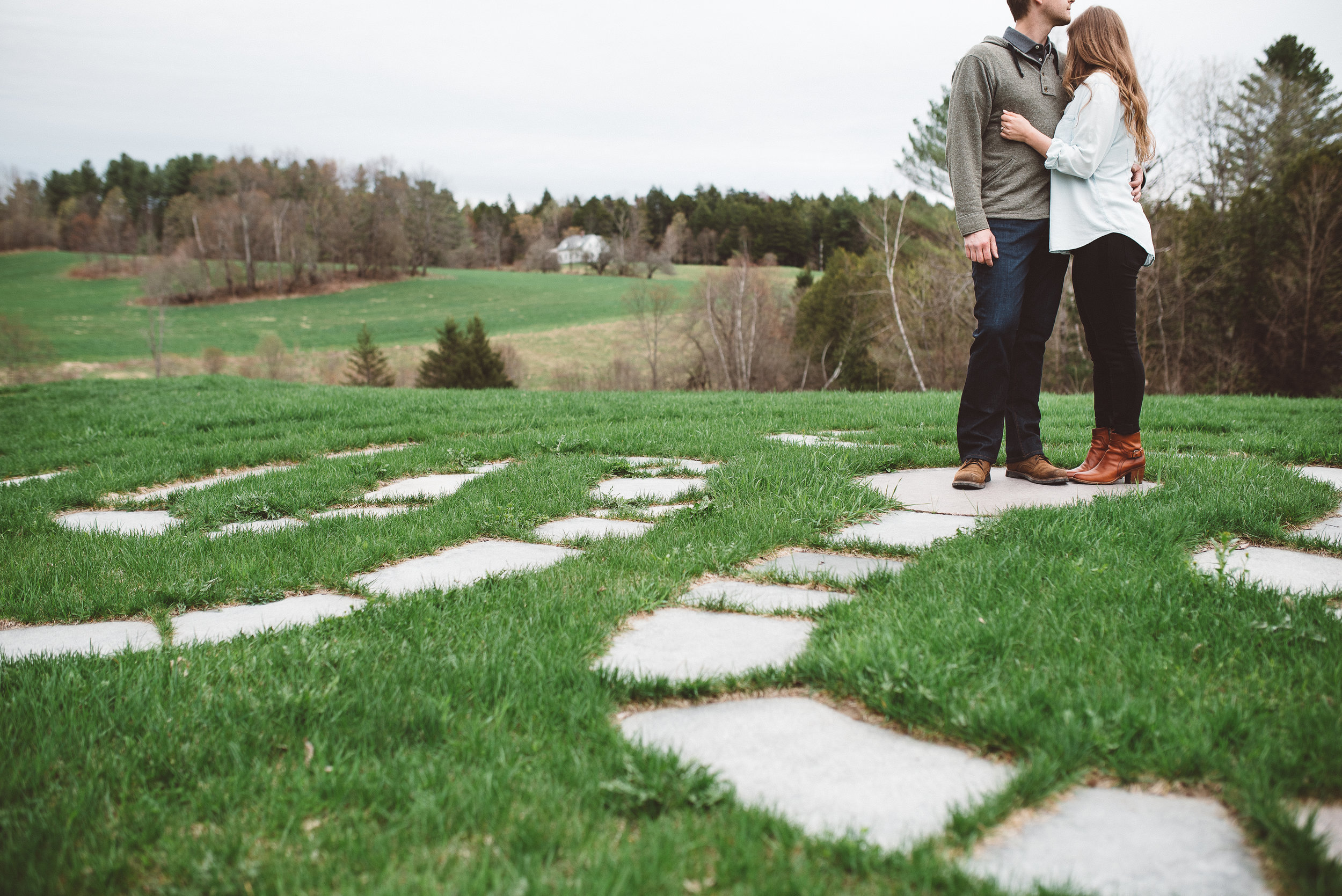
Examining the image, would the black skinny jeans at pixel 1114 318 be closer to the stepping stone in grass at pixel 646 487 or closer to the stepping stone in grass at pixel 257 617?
the stepping stone in grass at pixel 646 487

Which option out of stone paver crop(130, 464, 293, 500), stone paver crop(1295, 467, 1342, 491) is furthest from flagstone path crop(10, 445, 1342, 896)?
stone paver crop(1295, 467, 1342, 491)

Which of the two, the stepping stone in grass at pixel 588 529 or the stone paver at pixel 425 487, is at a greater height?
the stepping stone in grass at pixel 588 529

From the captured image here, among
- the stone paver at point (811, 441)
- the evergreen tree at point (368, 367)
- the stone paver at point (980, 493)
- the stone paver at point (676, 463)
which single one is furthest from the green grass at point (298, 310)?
the stone paver at point (980, 493)

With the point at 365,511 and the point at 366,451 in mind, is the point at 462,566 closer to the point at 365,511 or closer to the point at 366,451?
the point at 365,511

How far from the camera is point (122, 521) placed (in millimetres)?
3561

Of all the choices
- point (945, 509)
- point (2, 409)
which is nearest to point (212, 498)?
point (945, 509)

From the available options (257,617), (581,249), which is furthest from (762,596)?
(581,249)

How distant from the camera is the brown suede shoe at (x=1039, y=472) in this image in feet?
11.8

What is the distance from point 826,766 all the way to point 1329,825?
792mm

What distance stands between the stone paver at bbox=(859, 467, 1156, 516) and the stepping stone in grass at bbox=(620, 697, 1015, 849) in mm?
1715

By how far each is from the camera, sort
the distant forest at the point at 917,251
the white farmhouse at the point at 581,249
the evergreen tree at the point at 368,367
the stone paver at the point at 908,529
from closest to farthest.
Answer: the stone paver at the point at 908,529 → the distant forest at the point at 917,251 → the evergreen tree at the point at 368,367 → the white farmhouse at the point at 581,249

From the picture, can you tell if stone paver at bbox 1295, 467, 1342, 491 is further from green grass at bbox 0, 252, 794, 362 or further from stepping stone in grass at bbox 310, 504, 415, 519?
green grass at bbox 0, 252, 794, 362

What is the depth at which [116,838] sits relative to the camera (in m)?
1.22

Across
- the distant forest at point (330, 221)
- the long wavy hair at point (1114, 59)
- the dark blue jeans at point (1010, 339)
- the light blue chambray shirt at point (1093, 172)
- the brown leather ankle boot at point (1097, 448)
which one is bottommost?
the brown leather ankle boot at point (1097, 448)
